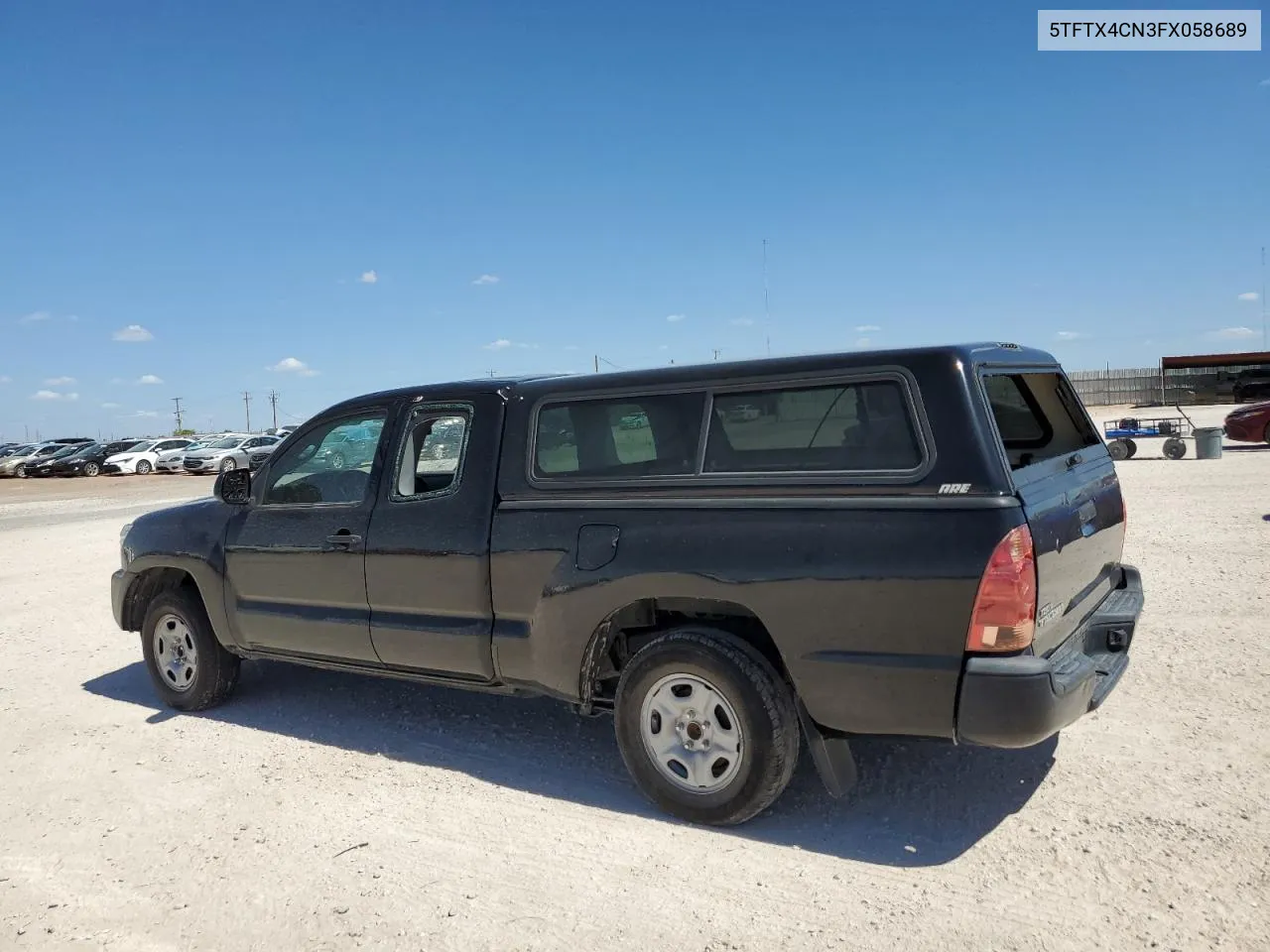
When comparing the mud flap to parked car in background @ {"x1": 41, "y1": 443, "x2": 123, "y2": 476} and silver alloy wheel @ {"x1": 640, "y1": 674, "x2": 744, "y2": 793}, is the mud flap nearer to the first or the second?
silver alloy wheel @ {"x1": 640, "y1": 674, "x2": 744, "y2": 793}

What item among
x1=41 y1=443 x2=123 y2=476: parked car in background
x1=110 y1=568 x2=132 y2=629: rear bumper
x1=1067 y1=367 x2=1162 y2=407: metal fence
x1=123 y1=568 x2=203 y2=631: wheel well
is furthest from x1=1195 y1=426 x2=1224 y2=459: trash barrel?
x1=41 y1=443 x2=123 y2=476: parked car in background

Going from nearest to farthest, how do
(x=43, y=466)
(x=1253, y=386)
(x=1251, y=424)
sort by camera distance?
(x=1251, y=424) < (x=1253, y=386) < (x=43, y=466)

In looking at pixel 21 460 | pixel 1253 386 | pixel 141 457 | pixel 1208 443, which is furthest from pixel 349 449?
pixel 21 460

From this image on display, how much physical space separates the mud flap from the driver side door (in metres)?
2.35

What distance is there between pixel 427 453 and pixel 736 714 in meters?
2.18

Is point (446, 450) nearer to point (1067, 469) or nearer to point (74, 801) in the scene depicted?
point (74, 801)

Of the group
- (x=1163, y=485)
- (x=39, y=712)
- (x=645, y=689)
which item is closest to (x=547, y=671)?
(x=645, y=689)

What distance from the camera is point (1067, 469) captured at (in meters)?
3.90

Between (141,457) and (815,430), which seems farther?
(141,457)

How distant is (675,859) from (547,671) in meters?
1.02

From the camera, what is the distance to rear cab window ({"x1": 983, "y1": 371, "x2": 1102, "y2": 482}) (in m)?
4.45

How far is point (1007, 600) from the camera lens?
10.3 feet

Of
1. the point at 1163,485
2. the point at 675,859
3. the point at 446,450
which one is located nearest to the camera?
the point at 675,859

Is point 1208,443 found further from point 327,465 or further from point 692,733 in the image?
point 327,465
